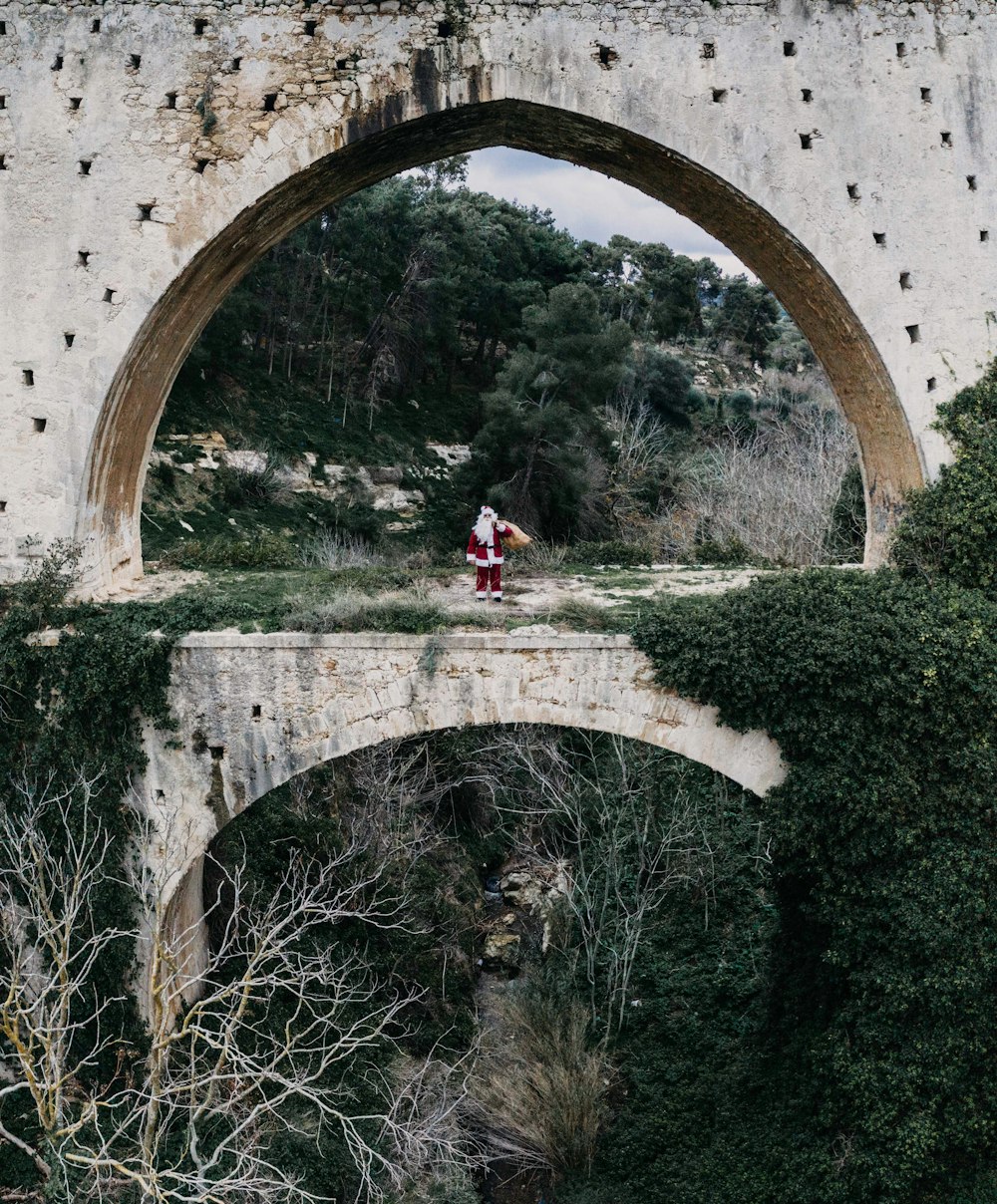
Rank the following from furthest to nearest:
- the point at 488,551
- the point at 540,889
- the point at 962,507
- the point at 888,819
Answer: the point at 540,889
the point at 488,551
the point at 962,507
the point at 888,819

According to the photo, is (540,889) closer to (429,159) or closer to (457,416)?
(429,159)

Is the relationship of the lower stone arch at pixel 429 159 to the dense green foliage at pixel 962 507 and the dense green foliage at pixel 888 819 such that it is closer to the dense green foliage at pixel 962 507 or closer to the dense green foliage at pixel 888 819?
the dense green foliage at pixel 962 507

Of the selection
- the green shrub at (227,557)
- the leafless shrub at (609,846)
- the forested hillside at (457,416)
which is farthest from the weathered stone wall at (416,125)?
the forested hillside at (457,416)

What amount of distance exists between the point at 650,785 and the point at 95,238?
9.55 m

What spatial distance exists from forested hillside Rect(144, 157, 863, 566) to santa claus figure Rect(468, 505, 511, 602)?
9.84 metres

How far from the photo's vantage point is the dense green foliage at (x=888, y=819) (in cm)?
874

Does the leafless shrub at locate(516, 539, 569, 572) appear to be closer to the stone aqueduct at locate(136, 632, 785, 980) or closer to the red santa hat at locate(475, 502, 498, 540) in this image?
the red santa hat at locate(475, 502, 498, 540)

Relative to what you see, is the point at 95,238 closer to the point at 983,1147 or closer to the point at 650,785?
the point at 650,785

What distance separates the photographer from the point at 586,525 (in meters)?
25.3

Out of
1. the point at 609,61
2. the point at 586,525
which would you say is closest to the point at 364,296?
the point at 586,525

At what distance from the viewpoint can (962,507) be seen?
31.3ft

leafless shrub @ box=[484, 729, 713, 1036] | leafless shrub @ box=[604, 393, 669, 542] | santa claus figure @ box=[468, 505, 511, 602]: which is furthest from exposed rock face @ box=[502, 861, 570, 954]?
leafless shrub @ box=[604, 393, 669, 542]

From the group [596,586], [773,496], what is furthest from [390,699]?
A: [773,496]

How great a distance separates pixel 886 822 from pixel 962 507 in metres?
2.93
